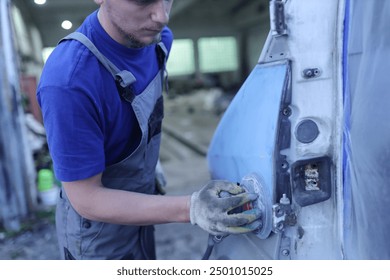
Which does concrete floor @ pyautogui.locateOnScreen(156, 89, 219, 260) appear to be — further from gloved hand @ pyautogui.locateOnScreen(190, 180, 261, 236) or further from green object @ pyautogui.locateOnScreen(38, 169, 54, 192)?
gloved hand @ pyautogui.locateOnScreen(190, 180, 261, 236)

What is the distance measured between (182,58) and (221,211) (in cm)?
1081

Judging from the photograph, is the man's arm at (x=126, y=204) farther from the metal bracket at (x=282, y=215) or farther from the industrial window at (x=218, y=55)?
the industrial window at (x=218, y=55)

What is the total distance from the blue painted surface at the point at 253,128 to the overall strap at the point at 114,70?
0.97ft

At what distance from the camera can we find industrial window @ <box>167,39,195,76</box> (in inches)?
438

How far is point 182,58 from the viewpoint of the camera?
11.2m

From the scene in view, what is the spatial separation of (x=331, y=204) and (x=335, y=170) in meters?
0.09

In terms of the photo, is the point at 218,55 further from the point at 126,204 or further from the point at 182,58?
the point at 126,204

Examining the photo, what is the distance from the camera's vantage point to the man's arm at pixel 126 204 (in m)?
0.84

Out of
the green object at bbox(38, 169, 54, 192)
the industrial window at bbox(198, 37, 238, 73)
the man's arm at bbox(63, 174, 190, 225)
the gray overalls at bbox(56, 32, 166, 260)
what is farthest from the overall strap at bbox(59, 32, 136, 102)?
the industrial window at bbox(198, 37, 238, 73)

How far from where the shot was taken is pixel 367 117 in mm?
724

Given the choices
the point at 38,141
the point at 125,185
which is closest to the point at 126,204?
the point at 125,185

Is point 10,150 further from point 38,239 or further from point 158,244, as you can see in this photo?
point 158,244

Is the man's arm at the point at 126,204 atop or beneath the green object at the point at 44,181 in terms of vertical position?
atop

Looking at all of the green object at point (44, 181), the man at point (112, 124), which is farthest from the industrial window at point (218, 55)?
the man at point (112, 124)
